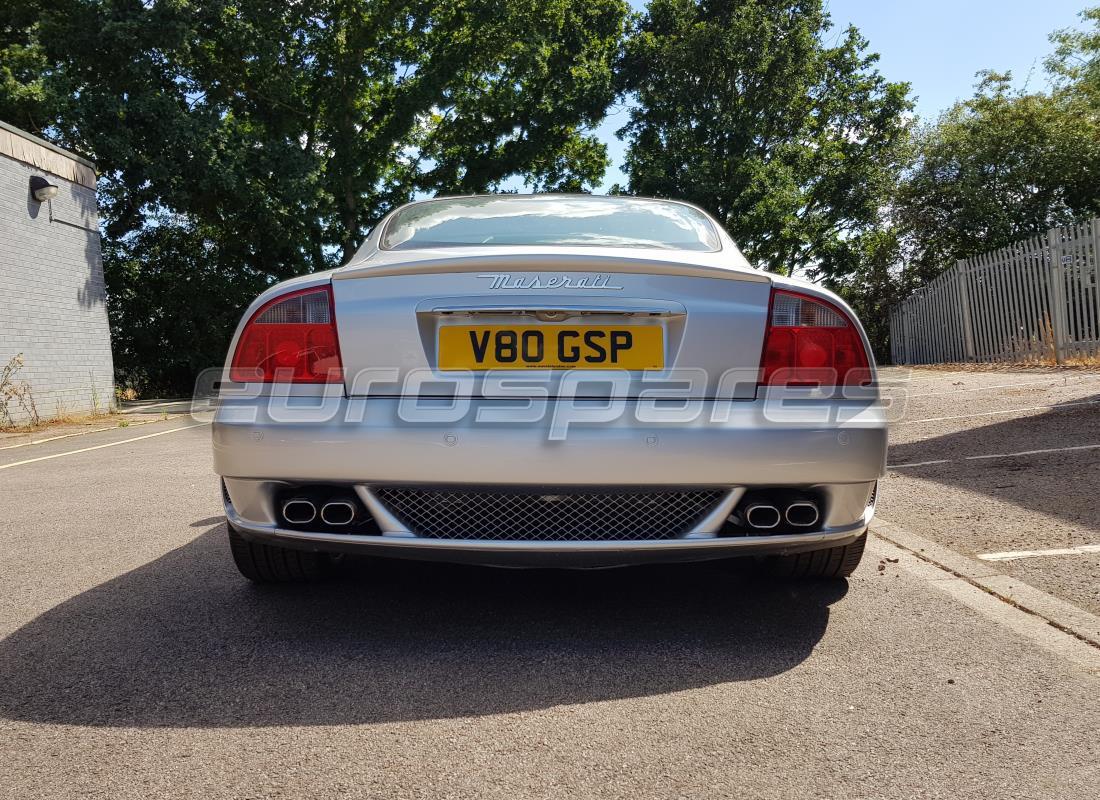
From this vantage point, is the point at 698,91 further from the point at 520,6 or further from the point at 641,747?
the point at 641,747

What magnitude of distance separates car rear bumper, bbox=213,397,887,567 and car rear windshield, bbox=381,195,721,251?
91 cm

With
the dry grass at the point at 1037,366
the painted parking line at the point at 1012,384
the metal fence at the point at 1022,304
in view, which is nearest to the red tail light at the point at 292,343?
the painted parking line at the point at 1012,384

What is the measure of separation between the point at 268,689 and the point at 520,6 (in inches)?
956

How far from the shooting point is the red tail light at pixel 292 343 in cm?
291

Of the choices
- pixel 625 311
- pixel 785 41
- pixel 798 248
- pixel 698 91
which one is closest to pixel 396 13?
pixel 698 91

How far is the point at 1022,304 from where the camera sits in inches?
591

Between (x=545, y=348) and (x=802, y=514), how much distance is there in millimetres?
911

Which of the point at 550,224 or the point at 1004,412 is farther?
the point at 1004,412

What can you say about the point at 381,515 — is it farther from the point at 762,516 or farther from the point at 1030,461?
the point at 1030,461

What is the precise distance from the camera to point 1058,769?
2.04 meters

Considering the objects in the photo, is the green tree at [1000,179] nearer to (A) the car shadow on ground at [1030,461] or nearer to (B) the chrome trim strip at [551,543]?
(A) the car shadow on ground at [1030,461]

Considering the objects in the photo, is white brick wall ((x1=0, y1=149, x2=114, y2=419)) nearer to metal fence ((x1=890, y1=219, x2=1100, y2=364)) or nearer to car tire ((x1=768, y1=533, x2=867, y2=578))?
car tire ((x1=768, y1=533, x2=867, y2=578))

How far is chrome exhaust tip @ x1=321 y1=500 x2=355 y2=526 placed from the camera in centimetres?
283

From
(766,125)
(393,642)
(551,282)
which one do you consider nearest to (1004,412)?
(551,282)
